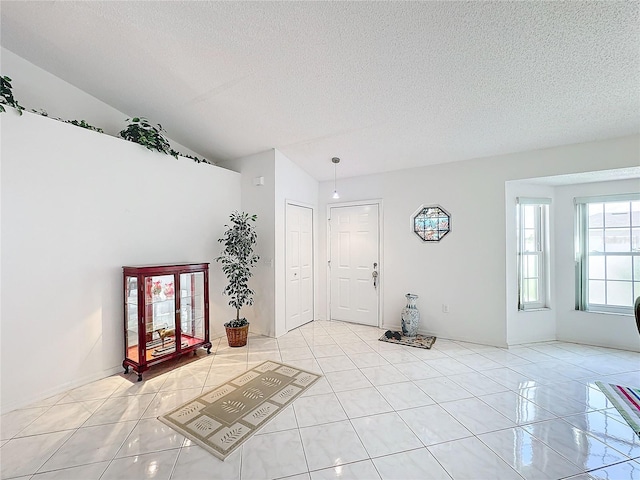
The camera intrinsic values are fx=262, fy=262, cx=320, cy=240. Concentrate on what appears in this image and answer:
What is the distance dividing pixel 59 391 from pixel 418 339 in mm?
4098

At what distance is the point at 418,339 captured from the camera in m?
3.79

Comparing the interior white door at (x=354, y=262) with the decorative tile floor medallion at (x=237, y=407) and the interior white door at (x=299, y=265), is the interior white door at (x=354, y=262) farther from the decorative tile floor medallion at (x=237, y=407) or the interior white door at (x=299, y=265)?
the decorative tile floor medallion at (x=237, y=407)

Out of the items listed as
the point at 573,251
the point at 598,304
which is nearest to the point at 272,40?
the point at 573,251

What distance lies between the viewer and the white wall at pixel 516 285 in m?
3.54

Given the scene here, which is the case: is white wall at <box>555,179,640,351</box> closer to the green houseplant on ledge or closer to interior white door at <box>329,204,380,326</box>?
interior white door at <box>329,204,380,326</box>

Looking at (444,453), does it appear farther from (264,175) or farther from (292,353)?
(264,175)

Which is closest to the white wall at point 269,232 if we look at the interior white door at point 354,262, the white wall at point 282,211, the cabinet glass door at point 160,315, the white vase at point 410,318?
the white wall at point 282,211

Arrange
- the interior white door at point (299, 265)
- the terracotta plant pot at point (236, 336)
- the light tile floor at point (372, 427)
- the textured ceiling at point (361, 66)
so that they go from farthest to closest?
the interior white door at point (299, 265)
the terracotta plant pot at point (236, 336)
the textured ceiling at point (361, 66)
the light tile floor at point (372, 427)

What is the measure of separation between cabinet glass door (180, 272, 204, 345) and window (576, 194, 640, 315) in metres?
5.15

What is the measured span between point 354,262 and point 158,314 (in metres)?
2.95

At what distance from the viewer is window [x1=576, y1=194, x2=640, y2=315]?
3.42m

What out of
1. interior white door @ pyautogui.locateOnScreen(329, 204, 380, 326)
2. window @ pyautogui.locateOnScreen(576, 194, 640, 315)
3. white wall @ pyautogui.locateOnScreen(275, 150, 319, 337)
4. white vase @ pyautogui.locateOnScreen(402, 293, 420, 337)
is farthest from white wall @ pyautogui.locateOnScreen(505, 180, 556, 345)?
white wall @ pyautogui.locateOnScreen(275, 150, 319, 337)

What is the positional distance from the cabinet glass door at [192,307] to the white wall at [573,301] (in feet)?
16.3

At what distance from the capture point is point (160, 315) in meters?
2.94
